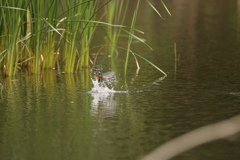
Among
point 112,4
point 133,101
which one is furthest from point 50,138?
point 112,4

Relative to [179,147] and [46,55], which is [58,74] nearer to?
[46,55]

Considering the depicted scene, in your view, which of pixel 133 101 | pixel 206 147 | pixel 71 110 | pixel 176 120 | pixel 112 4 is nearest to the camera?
pixel 206 147

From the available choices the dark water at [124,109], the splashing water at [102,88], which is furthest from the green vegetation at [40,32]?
the splashing water at [102,88]

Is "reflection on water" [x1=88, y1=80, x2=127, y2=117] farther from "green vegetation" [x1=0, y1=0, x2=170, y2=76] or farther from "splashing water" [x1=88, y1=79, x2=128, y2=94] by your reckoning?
"green vegetation" [x1=0, y1=0, x2=170, y2=76]

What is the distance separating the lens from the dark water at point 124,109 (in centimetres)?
454

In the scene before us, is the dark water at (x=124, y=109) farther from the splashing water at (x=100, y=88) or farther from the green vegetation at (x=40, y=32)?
the green vegetation at (x=40, y=32)

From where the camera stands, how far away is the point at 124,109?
19.4 feet

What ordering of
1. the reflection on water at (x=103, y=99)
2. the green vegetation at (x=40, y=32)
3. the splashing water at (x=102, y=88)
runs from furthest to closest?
the green vegetation at (x=40, y=32)
the splashing water at (x=102, y=88)
the reflection on water at (x=103, y=99)

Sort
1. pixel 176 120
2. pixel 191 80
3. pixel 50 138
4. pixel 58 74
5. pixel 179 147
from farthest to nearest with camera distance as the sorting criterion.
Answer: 1. pixel 58 74
2. pixel 191 80
3. pixel 176 120
4. pixel 50 138
5. pixel 179 147

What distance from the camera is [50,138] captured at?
486 centimetres

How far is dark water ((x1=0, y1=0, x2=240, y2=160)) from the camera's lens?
4.54 metres

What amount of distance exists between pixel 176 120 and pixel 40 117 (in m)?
1.19

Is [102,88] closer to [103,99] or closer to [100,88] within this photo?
[100,88]

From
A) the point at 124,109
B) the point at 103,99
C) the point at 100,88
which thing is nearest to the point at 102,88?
the point at 100,88
